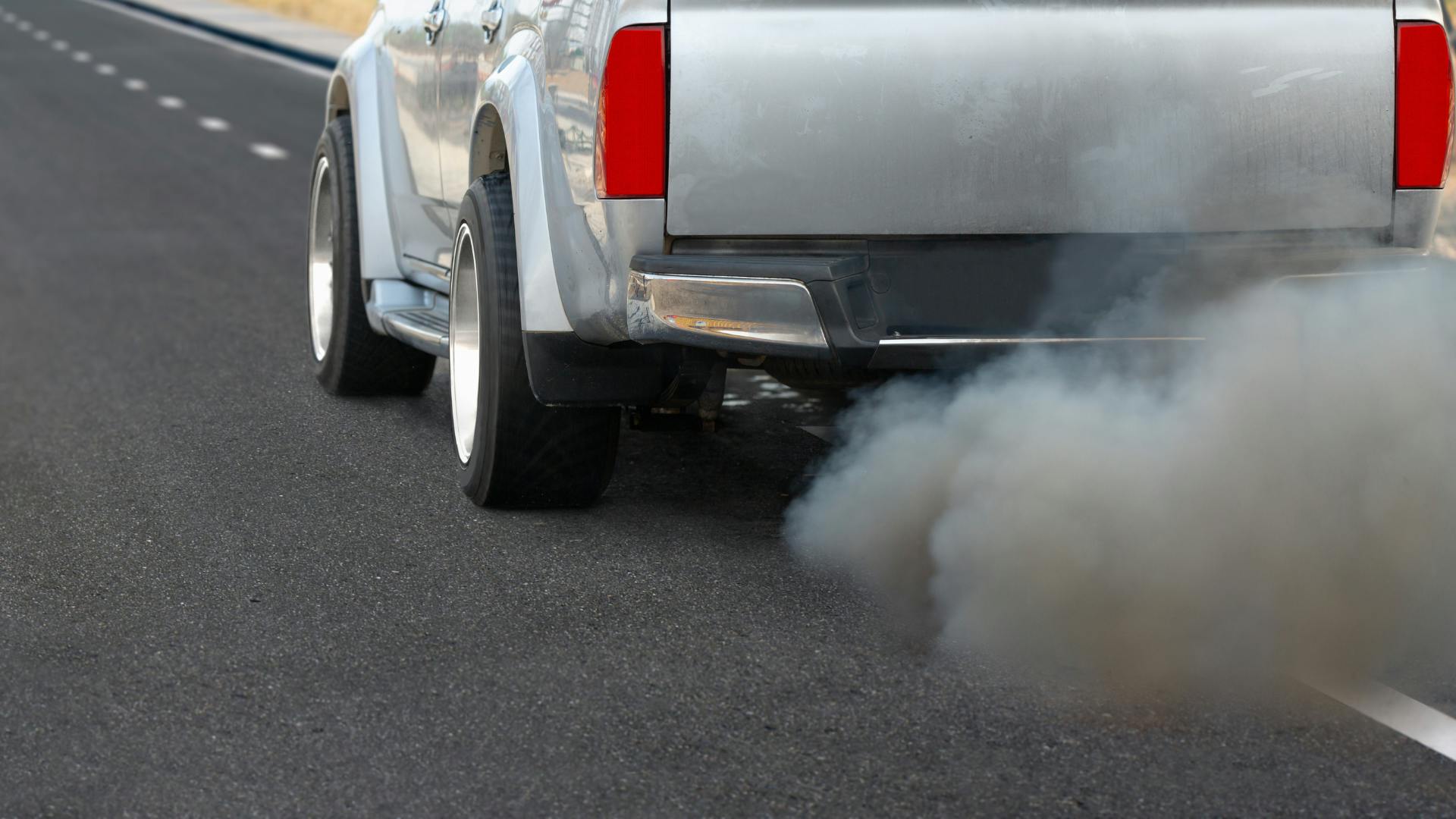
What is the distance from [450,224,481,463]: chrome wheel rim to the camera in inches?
226

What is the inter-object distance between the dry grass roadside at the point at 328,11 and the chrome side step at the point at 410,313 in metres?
25.9

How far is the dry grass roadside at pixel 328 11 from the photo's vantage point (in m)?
33.5

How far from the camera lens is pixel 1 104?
74.5ft

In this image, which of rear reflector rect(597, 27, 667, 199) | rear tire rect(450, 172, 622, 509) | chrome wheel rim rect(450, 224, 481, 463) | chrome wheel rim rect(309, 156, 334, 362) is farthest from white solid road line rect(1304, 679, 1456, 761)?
chrome wheel rim rect(309, 156, 334, 362)

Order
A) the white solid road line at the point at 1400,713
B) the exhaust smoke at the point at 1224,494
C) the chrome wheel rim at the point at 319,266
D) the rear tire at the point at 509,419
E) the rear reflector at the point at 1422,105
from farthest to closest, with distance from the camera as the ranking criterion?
the chrome wheel rim at the point at 319,266 → the rear tire at the point at 509,419 → the rear reflector at the point at 1422,105 → the exhaust smoke at the point at 1224,494 → the white solid road line at the point at 1400,713

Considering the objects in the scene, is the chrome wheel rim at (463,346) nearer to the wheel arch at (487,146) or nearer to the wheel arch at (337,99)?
the wheel arch at (487,146)

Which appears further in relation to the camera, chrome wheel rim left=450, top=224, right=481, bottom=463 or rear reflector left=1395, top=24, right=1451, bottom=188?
chrome wheel rim left=450, top=224, right=481, bottom=463

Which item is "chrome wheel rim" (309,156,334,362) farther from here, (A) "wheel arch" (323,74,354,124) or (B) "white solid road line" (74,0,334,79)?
(B) "white solid road line" (74,0,334,79)

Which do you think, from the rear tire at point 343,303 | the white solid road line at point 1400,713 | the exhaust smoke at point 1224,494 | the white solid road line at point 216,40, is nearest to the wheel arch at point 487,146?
the rear tire at point 343,303

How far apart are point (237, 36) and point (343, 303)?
1052 inches

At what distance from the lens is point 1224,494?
4.52 m

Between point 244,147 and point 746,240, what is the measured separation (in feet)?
47.1

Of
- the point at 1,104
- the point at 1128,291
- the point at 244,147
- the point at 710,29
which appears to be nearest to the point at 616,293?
the point at 710,29

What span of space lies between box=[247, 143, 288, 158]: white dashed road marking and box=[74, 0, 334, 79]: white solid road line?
1989 mm
